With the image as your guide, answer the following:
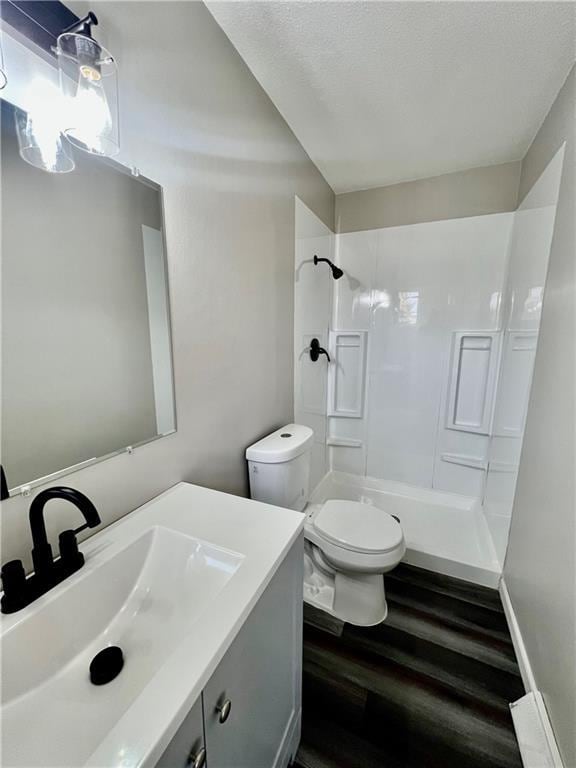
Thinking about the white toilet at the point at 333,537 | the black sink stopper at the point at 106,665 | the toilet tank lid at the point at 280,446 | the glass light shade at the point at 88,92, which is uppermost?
the glass light shade at the point at 88,92

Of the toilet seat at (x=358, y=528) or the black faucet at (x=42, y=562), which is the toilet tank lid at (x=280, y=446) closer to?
the toilet seat at (x=358, y=528)

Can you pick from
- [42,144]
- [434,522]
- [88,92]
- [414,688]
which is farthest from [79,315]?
[434,522]

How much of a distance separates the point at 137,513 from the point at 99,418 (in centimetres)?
30

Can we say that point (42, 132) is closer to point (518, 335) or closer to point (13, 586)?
point (13, 586)

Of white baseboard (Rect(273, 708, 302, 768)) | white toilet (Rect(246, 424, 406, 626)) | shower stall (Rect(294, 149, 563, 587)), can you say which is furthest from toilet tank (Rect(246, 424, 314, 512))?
white baseboard (Rect(273, 708, 302, 768))

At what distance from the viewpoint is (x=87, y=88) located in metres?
0.73

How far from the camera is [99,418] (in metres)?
0.83

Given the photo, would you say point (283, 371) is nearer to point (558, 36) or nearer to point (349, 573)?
point (349, 573)

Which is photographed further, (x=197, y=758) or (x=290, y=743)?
(x=290, y=743)

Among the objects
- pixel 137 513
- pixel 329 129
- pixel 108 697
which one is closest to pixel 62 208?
pixel 137 513

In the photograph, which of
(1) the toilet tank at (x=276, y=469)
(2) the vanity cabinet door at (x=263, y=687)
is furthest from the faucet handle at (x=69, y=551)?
(1) the toilet tank at (x=276, y=469)

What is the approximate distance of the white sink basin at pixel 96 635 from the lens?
0.50 meters

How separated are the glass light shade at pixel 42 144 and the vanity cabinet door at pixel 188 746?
1075mm

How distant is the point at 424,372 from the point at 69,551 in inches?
89.7
